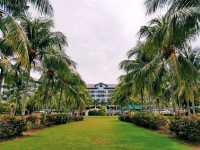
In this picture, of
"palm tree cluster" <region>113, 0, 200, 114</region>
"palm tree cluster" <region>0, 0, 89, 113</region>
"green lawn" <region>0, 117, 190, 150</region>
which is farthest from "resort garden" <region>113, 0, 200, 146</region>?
"palm tree cluster" <region>0, 0, 89, 113</region>

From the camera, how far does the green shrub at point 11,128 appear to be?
47.3 ft

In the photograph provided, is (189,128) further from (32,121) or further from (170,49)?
(32,121)

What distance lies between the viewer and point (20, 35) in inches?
383

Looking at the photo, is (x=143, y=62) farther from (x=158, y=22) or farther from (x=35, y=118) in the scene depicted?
(x=35, y=118)

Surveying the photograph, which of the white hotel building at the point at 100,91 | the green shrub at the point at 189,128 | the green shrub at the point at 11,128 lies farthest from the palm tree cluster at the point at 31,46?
the white hotel building at the point at 100,91

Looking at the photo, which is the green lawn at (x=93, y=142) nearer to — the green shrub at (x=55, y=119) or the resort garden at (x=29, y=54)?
the resort garden at (x=29, y=54)

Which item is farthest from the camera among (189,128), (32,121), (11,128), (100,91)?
(100,91)

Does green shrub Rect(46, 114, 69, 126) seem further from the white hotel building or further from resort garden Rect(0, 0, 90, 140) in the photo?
the white hotel building

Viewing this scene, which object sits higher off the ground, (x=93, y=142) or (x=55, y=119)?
(x=55, y=119)

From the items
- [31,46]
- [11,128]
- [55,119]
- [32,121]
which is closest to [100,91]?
[55,119]

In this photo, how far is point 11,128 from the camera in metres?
15.1

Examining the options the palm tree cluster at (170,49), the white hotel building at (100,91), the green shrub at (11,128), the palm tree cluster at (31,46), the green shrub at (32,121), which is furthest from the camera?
the white hotel building at (100,91)

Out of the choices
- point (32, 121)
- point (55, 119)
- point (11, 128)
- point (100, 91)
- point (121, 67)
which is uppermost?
point (100, 91)

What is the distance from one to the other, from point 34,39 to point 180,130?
11.9 meters
